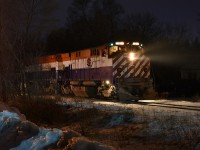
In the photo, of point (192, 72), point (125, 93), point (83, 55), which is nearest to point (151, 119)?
point (125, 93)

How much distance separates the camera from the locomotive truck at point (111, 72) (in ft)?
80.0

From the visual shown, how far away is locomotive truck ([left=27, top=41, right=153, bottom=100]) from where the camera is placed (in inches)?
960

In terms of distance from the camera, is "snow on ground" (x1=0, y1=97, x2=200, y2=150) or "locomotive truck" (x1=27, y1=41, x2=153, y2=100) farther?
"locomotive truck" (x1=27, y1=41, x2=153, y2=100)

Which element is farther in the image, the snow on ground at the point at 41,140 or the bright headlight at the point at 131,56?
the bright headlight at the point at 131,56

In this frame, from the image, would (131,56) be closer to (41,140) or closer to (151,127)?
(151,127)

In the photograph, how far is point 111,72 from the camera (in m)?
25.1

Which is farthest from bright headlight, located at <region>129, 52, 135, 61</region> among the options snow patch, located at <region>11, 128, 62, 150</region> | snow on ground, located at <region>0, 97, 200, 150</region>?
snow patch, located at <region>11, 128, 62, 150</region>

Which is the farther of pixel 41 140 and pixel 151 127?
pixel 151 127

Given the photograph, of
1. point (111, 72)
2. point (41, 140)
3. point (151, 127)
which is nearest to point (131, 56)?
point (111, 72)

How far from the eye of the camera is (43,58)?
37.8m

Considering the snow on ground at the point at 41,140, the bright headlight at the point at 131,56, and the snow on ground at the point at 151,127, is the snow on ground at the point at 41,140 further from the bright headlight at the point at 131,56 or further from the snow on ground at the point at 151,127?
the bright headlight at the point at 131,56

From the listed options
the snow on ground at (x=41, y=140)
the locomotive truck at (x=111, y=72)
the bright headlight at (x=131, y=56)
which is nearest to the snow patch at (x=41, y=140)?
the snow on ground at (x=41, y=140)

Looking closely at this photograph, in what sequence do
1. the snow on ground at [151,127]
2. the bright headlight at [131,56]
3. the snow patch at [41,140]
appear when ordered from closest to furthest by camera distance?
the snow patch at [41,140] < the snow on ground at [151,127] < the bright headlight at [131,56]

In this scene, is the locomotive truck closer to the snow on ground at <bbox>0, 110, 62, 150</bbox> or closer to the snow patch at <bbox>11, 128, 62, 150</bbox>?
the snow on ground at <bbox>0, 110, 62, 150</bbox>
